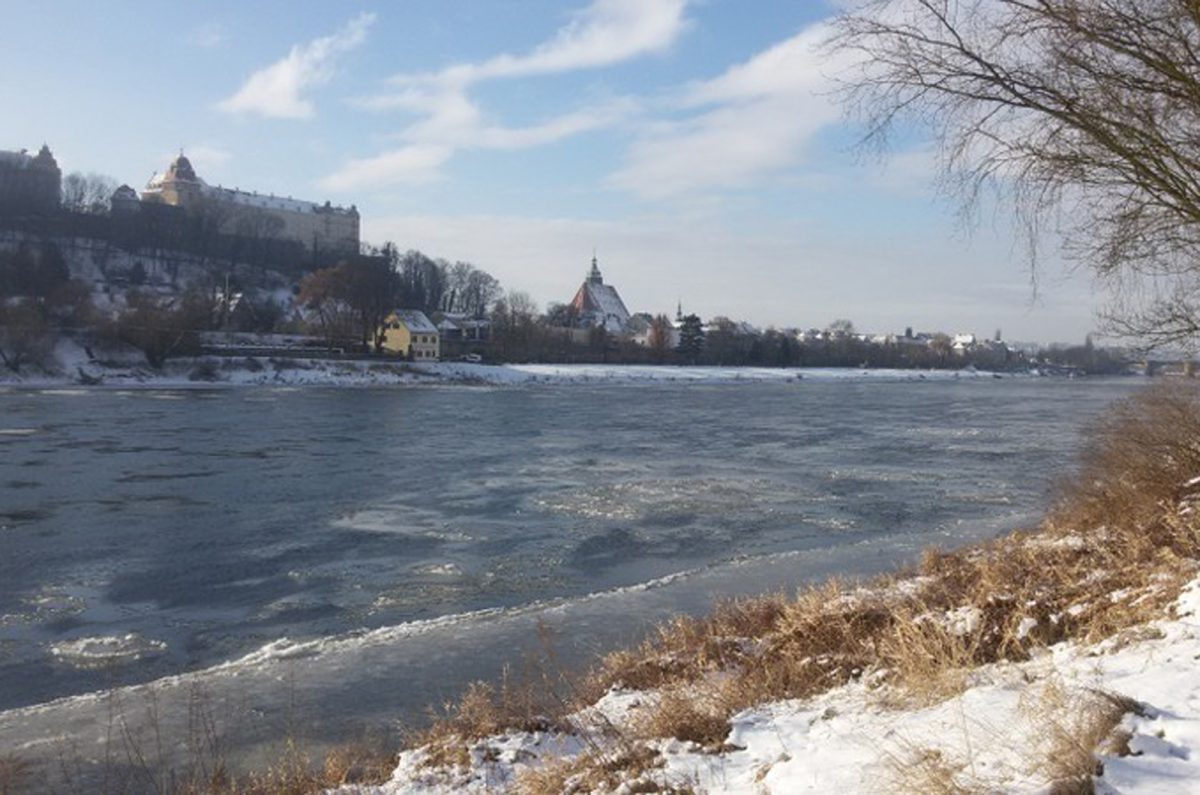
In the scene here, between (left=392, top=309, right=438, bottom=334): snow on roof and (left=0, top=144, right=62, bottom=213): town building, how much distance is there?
3852 centimetres

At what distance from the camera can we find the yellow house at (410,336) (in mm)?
74812

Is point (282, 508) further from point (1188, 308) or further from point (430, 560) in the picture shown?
point (1188, 308)

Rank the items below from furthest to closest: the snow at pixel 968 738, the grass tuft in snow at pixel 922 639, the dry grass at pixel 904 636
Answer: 1. the dry grass at pixel 904 636
2. the grass tuft in snow at pixel 922 639
3. the snow at pixel 968 738

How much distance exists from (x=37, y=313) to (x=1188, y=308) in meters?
56.1

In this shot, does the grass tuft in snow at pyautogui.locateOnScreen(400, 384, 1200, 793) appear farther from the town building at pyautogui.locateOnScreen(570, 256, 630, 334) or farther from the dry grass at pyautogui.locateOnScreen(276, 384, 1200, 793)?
the town building at pyautogui.locateOnScreen(570, 256, 630, 334)

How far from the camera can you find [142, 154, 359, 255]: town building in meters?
111

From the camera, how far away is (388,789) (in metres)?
5.28

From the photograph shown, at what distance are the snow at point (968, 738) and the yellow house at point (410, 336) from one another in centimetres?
6955

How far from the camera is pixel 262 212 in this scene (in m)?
117

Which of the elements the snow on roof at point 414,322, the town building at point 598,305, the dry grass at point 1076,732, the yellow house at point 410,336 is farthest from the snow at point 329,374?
the dry grass at point 1076,732

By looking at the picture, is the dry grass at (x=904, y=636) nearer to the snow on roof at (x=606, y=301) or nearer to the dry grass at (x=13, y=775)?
the dry grass at (x=13, y=775)

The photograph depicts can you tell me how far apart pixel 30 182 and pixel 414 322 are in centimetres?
4824

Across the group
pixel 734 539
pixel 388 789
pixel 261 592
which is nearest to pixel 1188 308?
pixel 388 789

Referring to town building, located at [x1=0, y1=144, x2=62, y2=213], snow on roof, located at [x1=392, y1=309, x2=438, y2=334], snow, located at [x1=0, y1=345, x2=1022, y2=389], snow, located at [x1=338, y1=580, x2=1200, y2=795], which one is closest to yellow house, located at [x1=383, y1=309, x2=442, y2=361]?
snow on roof, located at [x1=392, y1=309, x2=438, y2=334]
